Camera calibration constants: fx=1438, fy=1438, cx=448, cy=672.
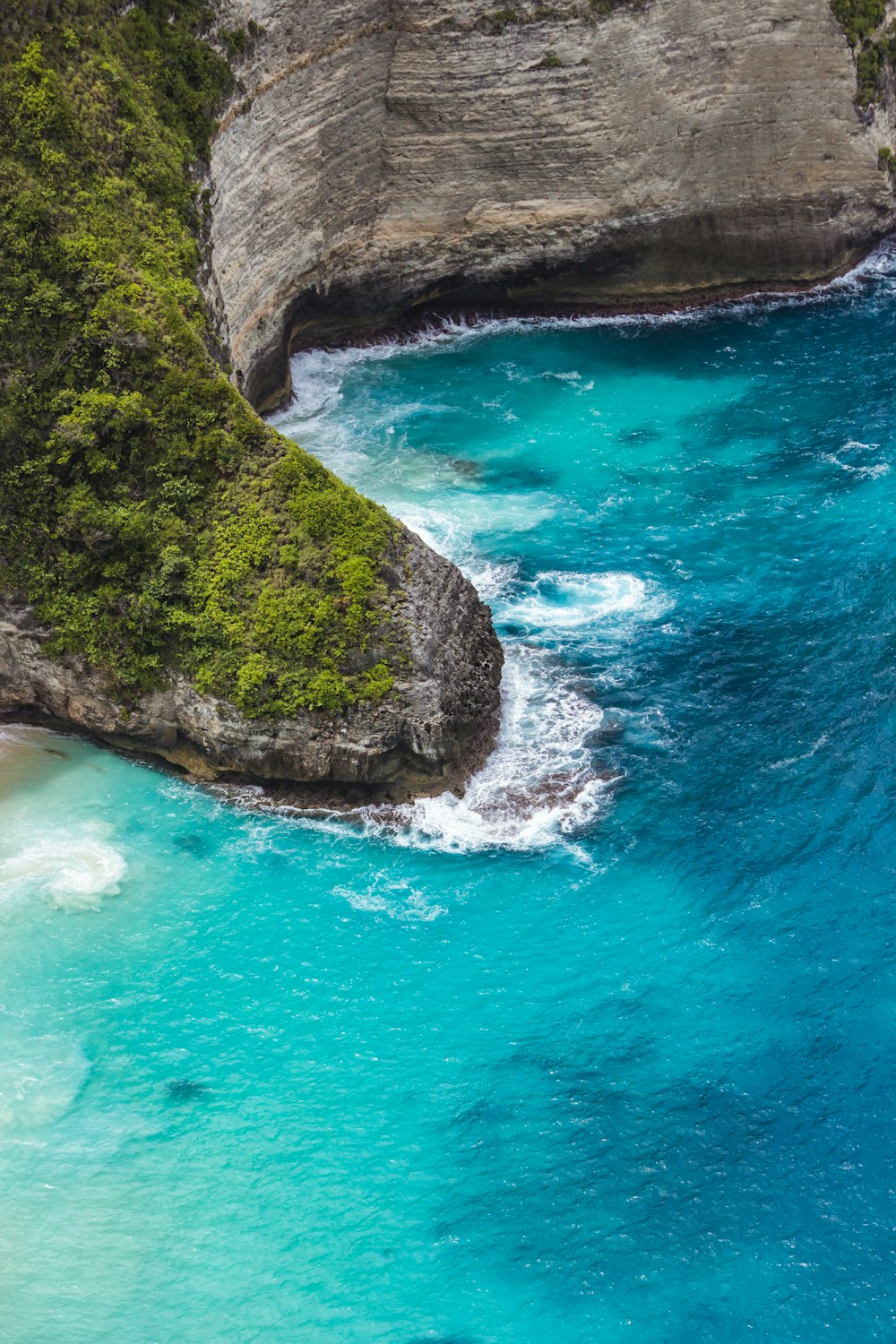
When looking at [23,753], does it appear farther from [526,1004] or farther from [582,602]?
[582,602]

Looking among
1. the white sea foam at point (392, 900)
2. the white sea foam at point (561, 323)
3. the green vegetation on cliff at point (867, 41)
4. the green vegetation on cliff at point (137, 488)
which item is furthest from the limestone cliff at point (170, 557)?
the green vegetation on cliff at point (867, 41)

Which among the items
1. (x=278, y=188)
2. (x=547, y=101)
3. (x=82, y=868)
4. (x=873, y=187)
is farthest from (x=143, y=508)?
(x=873, y=187)

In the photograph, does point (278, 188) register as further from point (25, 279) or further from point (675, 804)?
point (675, 804)

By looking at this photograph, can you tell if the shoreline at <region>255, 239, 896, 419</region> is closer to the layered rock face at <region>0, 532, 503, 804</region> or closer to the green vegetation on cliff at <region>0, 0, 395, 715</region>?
the green vegetation on cliff at <region>0, 0, 395, 715</region>

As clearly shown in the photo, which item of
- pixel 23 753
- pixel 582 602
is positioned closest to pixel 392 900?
pixel 23 753

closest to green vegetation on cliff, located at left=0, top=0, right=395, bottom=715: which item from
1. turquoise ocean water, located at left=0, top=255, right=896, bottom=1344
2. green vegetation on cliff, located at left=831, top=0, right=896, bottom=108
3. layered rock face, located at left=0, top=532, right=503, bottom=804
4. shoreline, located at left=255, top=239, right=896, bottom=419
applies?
layered rock face, located at left=0, top=532, right=503, bottom=804

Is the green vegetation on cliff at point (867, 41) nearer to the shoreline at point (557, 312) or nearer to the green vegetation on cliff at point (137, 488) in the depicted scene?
the shoreline at point (557, 312)
